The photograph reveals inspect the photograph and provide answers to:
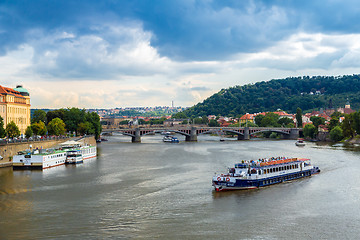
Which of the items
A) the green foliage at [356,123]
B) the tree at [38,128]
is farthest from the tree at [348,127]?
the tree at [38,128]

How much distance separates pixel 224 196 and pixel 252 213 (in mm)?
4767

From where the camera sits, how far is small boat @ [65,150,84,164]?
1976 inches

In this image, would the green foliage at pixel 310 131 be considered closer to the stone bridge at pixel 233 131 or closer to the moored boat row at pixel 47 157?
the stone bridge at pixel 233 131

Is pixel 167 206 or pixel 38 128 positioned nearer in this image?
pixel 167 206

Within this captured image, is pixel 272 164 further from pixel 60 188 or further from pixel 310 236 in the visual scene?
pixel 60 188

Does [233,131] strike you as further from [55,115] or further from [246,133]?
[55,115]

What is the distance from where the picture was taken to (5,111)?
2290 inches

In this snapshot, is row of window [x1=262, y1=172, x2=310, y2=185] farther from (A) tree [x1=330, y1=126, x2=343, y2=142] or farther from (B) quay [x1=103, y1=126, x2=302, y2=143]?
(B) quay [x1=103, y1=126, x2=302, y2=143]

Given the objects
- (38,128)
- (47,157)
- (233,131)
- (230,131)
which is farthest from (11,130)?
(233,131)

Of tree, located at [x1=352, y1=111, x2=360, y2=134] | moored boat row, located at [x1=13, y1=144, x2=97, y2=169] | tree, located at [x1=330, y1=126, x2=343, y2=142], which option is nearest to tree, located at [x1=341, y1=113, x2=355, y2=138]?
tree, located at [x1=352, y1=111, x2=360, y2=134]

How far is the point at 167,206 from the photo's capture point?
28547 millimetres

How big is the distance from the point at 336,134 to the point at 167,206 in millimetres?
66740

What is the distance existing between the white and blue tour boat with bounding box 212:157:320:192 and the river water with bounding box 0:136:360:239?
82 centimetres

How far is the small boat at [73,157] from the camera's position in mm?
50188
